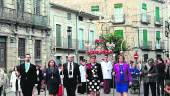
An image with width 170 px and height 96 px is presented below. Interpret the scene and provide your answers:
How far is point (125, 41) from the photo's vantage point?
5112 centimetres

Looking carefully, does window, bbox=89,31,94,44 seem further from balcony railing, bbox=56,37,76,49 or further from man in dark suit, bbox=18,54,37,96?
man in dark suit, bbox=18,54,37,96

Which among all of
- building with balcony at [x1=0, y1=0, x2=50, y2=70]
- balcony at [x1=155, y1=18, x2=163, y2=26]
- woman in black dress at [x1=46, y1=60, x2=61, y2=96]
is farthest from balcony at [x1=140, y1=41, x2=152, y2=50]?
woman in black dress at [x1=46, y1=60, x2=61, y2=96]

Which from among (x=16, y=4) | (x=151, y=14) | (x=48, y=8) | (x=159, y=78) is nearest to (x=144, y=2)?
(x=151, y=14)

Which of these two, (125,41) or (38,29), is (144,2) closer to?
(125,41)

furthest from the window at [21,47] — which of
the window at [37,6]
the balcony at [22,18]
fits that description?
the window at [37,6]

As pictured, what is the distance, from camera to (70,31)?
143 feet

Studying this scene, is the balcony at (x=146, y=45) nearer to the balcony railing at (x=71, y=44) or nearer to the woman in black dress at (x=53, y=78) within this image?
the balcony railing at (x=71, y=44)

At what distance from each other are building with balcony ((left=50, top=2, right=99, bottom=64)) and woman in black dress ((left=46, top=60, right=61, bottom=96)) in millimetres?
23013

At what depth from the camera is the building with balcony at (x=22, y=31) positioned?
32.3m

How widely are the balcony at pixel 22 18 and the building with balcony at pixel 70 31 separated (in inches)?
114

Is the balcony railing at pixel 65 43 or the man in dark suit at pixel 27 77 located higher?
the balcony railing at pixel 65 43

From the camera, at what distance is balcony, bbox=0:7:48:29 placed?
1256 inches

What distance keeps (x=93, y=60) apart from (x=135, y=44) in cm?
3650

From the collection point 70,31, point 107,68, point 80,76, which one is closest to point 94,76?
point 80,76
